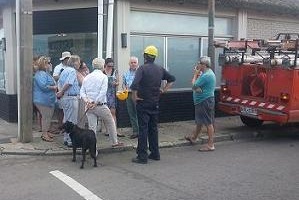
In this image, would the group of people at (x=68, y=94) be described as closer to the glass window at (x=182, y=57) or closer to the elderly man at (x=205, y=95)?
the elderly man at (x=205, y=95)

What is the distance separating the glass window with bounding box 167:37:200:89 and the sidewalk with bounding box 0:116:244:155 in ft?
3.56

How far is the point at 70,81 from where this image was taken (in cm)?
859

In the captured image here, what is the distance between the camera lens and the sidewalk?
8562 millimetres

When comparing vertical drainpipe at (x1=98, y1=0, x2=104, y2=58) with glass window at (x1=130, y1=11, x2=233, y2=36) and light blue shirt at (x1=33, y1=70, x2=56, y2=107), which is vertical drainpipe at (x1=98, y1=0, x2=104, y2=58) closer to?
glass window at (x1=130, y1=11, x2=233, y2=36)

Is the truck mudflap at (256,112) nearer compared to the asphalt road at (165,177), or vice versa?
the asphalt road at (165,177)

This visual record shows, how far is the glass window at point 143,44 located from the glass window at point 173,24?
0.17 meters

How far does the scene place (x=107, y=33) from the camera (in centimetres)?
1016

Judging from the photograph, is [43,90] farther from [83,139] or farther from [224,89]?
[224,89]

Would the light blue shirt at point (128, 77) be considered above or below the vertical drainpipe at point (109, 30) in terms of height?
below

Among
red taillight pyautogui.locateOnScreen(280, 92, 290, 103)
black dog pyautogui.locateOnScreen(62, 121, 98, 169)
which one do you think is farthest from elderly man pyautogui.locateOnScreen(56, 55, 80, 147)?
red taillight pyautogui.locateOnScreen(280, 92, 290, 103)

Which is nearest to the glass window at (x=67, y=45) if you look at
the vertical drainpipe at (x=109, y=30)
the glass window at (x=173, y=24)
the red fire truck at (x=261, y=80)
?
the vertical drainpipe at (x=109, y=30)

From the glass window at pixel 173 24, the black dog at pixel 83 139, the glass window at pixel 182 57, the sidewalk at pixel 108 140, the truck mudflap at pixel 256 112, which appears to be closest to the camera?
the black dog at pixel 83 139

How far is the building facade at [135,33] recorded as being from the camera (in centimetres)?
1070

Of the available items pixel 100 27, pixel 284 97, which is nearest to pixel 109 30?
pixel 100 27
